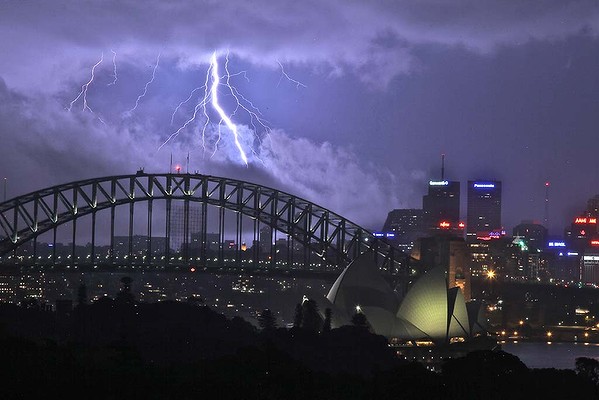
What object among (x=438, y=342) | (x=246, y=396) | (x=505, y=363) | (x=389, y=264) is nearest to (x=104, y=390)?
(x=246, y=396)

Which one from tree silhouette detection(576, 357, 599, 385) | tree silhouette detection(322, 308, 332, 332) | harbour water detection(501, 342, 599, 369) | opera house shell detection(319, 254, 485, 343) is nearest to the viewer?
tree silhouette detection(576, 357, 599, 385)

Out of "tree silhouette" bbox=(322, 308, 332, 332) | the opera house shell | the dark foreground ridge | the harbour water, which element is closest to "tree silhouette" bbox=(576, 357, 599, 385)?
the dark foreground ridge

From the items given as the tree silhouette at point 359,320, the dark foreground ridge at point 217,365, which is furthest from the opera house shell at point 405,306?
the dark foreground ridge at point 217,365

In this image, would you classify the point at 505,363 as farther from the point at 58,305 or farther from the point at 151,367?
the point at 58,305

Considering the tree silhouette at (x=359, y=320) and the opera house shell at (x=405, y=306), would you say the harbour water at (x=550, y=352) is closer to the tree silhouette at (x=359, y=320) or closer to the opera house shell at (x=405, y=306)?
the opera house shell at (x=405, y=306)

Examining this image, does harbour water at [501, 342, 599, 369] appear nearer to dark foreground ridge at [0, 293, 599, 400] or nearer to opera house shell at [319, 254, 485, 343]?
opera house shell at [319, 254, 485, 343]

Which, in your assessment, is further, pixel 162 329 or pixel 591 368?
pixel 162 329
